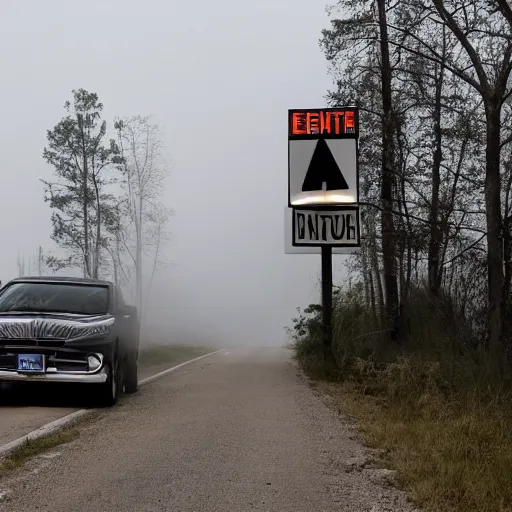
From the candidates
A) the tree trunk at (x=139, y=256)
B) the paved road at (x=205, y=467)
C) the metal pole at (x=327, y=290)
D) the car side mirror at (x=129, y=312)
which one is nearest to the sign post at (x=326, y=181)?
the metal pole at (x=327, y=290)

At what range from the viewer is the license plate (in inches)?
323

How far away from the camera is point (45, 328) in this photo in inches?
328

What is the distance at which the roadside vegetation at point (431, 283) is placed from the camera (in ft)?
19.6

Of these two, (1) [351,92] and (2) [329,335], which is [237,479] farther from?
(1) [351,92]

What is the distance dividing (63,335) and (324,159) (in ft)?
20.2

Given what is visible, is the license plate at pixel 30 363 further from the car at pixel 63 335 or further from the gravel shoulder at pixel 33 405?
the gravel shoulder at pixel 33 405

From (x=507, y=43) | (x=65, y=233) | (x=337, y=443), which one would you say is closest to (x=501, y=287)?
(x=507, y=43)

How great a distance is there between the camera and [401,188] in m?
17.7

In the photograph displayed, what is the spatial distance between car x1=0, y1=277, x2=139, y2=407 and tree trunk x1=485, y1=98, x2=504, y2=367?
252 inches

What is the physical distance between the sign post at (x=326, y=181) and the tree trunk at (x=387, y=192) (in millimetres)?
3501

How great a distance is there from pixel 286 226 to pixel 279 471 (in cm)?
982

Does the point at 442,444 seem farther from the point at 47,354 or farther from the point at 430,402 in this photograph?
the point at 47,354

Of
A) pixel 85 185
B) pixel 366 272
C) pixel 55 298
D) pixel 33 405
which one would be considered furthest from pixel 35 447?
pixel 85 185

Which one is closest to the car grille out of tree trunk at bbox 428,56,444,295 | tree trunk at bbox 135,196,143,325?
tree trunk at bbox 428,56,444,295
